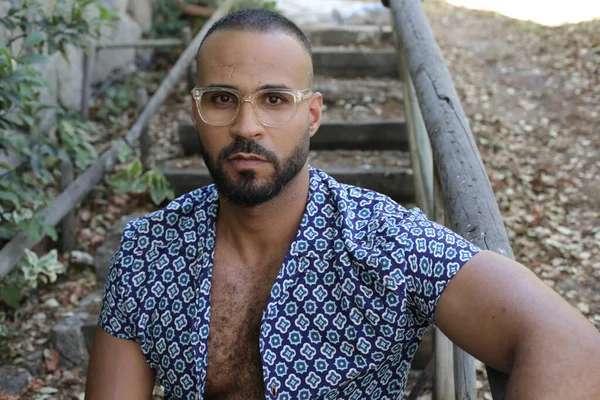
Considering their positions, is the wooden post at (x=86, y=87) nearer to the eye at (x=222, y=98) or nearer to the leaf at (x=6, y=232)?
the leaf at (x=6, y=232)

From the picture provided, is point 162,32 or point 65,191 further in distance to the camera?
point 162,32

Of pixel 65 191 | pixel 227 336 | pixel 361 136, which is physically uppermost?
pixel 361 136

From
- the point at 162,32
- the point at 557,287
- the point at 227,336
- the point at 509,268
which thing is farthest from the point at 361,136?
the point at 509,268

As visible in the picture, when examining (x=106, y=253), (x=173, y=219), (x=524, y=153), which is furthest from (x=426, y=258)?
(x=524, y=153)

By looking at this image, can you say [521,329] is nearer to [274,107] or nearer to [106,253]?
[274,107]

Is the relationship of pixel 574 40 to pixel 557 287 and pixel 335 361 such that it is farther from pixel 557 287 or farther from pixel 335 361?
pixel 335 361

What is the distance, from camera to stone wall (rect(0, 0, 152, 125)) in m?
4.86

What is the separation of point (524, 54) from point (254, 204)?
20.8 feet

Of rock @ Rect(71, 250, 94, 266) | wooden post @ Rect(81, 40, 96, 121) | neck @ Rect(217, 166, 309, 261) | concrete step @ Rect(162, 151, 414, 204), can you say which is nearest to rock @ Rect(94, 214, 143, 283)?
rock @ Rect(71, 250, 94, 266)

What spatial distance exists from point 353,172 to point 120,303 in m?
2.72

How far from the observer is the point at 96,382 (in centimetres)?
195

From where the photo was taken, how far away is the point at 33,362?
11.6 feet

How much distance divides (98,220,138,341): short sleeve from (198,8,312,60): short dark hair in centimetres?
67

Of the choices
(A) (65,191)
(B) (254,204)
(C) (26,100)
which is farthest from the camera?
(A) (65,191)
